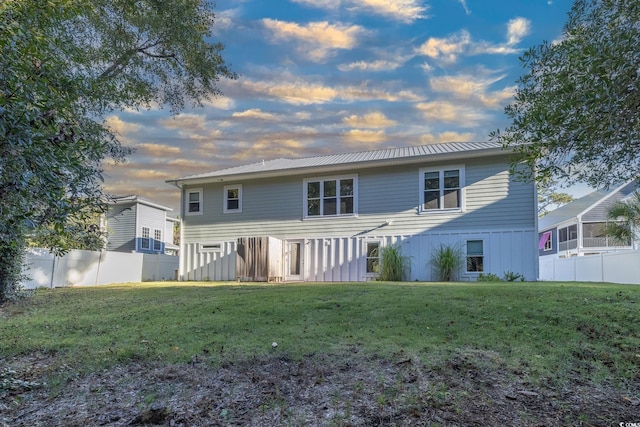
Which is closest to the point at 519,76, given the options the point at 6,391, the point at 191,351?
the point at 191,351

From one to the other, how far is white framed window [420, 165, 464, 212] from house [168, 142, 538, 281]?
0.11 feet

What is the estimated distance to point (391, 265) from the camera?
1268 cm

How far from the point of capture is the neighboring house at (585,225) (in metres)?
21.7

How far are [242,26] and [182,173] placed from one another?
7.98m

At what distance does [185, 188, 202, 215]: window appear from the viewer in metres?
16.3

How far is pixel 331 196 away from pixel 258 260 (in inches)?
145

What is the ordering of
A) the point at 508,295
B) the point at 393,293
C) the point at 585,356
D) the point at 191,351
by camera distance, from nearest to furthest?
1. the point at 585,356
2. the point at 191,351
3. the point at 508,295
4. the point at 393,293

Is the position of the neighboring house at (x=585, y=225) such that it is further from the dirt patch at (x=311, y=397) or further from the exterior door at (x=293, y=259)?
the dirt patch at (x=311, y=397)

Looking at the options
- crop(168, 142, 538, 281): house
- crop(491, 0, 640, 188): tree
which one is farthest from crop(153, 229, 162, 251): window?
crop(491, 0, 640, 188): tree

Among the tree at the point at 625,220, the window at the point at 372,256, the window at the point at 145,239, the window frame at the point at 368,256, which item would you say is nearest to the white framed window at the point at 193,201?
the window frame at the point at 368,256

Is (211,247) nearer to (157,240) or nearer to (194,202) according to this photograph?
(194,202)

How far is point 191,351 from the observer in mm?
3932

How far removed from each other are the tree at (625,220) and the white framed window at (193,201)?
15308mm

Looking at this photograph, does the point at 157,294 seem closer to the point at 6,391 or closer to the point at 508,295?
the point at 6,391
